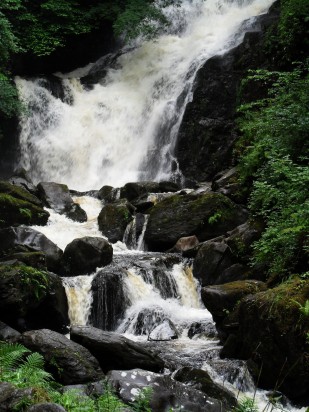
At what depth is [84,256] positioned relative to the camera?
11766 mm

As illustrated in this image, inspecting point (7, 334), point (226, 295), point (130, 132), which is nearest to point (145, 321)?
point (226, 295)

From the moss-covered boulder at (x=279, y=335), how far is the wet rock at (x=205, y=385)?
1.87 feet

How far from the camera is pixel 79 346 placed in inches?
283

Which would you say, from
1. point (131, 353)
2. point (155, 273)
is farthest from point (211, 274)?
point (131, 353)

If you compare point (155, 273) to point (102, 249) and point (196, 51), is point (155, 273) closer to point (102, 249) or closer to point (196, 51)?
point (102, 249)

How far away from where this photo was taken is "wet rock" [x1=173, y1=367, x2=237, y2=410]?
6309 millimetres

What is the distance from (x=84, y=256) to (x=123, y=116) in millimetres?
11671

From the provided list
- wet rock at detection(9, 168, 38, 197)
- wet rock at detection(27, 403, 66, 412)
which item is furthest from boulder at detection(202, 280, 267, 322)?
wet rock at detection(9, 168, 38, 197)

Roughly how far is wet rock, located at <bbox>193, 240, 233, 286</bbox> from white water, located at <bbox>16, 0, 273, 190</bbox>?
7.97 metres

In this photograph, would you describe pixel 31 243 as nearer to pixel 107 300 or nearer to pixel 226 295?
pixel 107 300

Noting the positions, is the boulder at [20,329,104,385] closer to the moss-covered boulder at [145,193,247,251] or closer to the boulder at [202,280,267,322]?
the boulder at [202,280,267,322]

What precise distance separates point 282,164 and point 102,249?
15.5 feet

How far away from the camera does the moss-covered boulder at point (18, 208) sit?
13734mm

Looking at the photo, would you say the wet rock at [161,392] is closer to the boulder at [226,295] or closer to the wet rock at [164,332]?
the boulder at [226,295]
